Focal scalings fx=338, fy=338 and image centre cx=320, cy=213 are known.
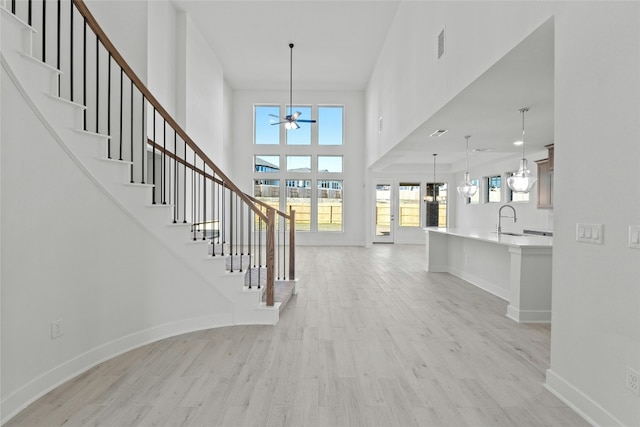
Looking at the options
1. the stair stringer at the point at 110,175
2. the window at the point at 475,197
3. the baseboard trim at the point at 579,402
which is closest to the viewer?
the baseboard trim at the point at 579,402

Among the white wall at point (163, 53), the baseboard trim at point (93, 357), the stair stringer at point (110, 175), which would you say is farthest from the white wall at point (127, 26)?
the baseboard trim at point (93, 357)

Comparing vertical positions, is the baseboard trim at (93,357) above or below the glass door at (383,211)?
below

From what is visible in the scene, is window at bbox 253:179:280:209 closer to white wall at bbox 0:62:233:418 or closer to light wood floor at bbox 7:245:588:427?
light wood floor at bbox 7:245:588:427

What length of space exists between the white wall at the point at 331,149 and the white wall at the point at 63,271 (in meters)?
8.64

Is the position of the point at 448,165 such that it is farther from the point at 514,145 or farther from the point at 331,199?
the point at 514,145

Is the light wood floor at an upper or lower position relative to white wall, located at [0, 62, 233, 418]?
lower

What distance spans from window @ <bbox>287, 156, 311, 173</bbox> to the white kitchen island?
6.07m

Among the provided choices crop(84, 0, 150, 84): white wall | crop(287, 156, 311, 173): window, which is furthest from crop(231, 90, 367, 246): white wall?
crop(84, 0, 150, 84): white wall

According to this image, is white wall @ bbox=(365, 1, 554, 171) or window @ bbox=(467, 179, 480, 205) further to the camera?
window @ bbox=(467, 179, 480, 205)

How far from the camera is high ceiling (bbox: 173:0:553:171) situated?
356cm

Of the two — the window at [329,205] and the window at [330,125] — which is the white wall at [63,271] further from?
the window at [330,125]

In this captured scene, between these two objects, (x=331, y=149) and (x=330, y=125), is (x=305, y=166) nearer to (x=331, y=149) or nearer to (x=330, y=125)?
(x=331, y=149)

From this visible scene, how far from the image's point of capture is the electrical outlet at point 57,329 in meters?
2.35

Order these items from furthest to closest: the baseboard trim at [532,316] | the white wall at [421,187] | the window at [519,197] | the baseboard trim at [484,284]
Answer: the white wall at [421,187] < the window at [519,197] < the baseboard trim at [484,284] < the baseboard trim at [532,316]
